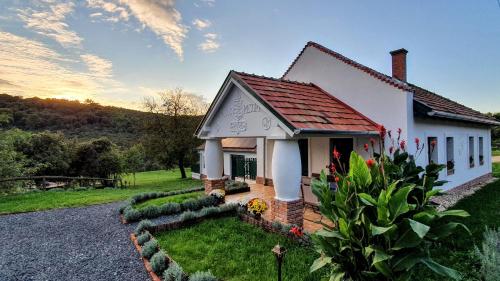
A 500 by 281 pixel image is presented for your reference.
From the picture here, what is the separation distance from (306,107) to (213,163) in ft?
15.6

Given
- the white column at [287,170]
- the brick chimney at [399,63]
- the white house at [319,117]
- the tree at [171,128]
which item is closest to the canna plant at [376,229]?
the white column at [287,170]

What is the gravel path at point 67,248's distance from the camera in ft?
18.2

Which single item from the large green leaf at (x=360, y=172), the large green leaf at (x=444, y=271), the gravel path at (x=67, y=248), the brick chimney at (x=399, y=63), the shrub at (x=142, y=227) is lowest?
the gravel path at (x=67, y=248)

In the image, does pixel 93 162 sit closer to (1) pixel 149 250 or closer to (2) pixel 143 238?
(2) pixel 143 238

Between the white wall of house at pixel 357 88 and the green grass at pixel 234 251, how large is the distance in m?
5.85

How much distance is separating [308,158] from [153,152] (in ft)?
61.9

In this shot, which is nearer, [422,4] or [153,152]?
[422,4]

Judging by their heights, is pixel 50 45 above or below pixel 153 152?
above

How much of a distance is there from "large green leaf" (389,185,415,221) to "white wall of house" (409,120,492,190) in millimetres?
7093

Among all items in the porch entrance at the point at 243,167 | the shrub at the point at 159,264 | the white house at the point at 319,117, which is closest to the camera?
the shrub at the point at 159,264

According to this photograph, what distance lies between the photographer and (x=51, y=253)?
6625mm

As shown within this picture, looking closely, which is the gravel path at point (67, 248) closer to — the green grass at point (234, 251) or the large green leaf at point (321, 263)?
the green grass at point (234, 251)

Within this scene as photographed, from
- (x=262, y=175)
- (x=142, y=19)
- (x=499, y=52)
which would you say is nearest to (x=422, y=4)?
(x=499, y=52)

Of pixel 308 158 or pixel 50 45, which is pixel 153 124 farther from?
pixel 308 158
